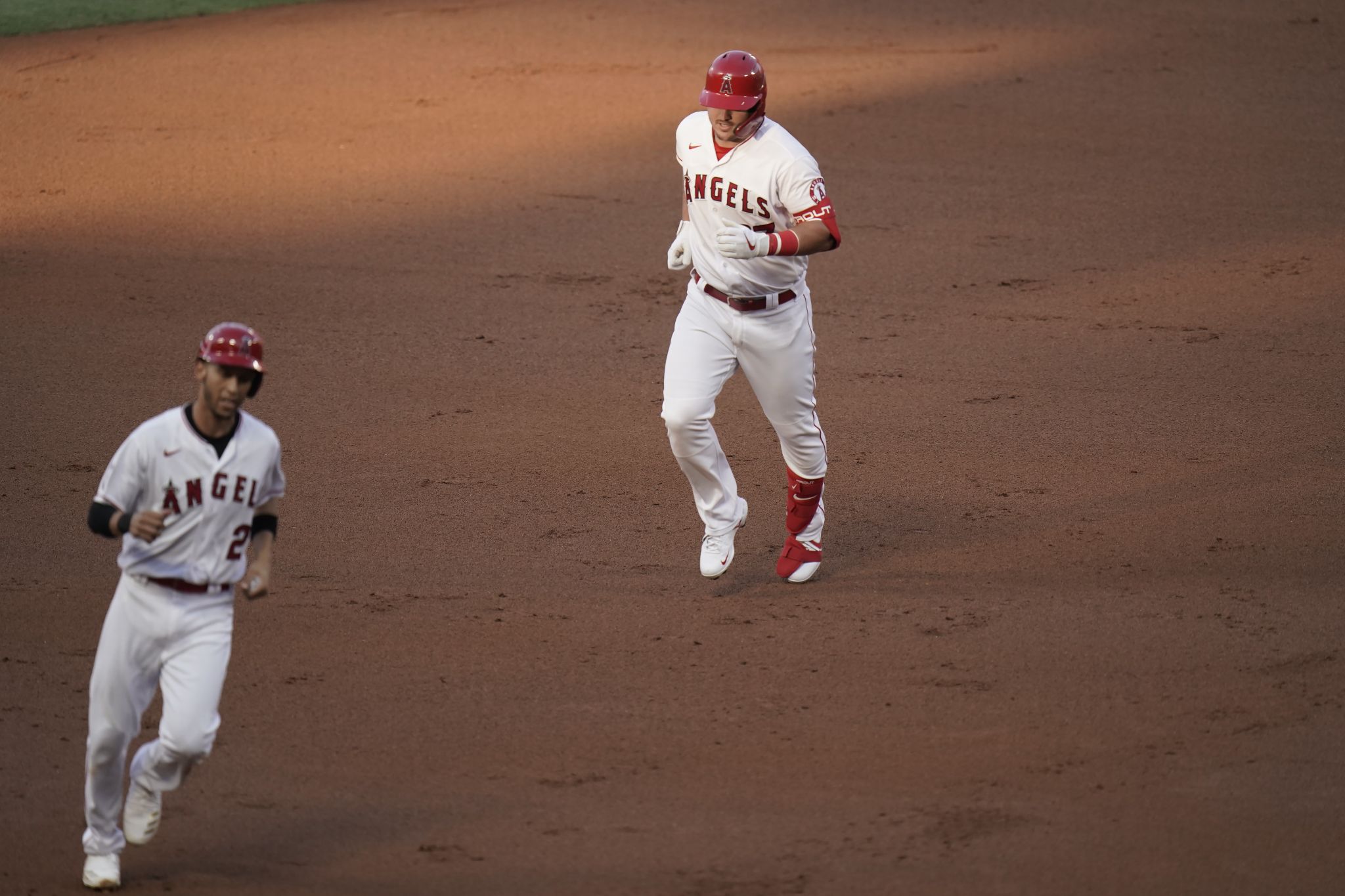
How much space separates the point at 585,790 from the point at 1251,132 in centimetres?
1058

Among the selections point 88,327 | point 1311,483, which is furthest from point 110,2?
point 1311,483

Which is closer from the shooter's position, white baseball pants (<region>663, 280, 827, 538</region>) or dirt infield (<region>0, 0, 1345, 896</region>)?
dirt infield (<region>0, 0, 1345, 896</region>)

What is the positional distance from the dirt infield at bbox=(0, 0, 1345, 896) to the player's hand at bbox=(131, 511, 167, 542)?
1154 millimetres

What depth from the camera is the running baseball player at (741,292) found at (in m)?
6.52

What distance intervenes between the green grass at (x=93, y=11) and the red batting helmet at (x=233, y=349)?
41.9 ft

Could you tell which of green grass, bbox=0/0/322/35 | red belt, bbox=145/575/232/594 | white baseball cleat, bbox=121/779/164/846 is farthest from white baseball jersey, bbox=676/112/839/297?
green grass, bbox=0/0/322/35

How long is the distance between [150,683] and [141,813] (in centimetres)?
42

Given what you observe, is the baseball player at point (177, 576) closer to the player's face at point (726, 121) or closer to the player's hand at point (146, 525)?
the player's hand at point (146, 525)

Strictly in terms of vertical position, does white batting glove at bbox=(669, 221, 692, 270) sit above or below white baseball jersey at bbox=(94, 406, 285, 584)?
above

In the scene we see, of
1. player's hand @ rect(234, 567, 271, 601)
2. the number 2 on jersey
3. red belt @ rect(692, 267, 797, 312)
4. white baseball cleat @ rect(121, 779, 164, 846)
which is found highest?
red belt @ rect(692, 267, 797, 312)

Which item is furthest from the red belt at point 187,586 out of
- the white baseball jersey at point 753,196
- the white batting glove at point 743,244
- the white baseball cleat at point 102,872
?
the white baseball jersey at point 753,196

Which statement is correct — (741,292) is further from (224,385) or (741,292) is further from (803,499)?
(224,385)

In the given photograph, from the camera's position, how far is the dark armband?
4445mm

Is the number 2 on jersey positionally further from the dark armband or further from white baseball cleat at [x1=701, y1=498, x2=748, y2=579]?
white baseball cleat at [x1=701, y1=498, x2=748, y2=579]
